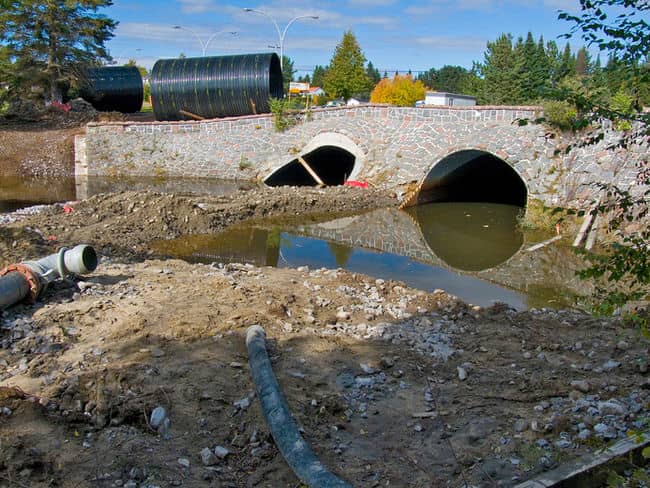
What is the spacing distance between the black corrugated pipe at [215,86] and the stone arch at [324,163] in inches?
146

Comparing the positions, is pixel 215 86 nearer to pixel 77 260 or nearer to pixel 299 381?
pixel 77 260

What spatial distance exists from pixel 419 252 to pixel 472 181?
35.5 feet

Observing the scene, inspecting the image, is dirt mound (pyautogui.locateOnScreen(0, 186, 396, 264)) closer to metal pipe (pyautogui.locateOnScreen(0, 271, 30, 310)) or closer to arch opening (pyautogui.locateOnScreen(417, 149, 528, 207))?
metal pipe (pyautogui.locateOnScreen(0, 271, 30, 310))

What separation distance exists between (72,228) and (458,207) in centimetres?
1262

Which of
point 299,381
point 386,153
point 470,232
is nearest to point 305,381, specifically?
point 299,381

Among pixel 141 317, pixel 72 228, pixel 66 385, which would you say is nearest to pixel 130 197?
pixel 72 228

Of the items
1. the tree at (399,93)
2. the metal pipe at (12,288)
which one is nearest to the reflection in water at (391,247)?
the metal pipe at (12,288)

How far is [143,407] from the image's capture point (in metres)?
5.61

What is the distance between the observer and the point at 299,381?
6.40 meters

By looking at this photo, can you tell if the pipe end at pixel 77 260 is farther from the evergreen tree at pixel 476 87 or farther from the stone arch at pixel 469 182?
the evergreen tree at pixel 476 87

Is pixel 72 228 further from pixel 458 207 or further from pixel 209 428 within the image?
pixel 458 207

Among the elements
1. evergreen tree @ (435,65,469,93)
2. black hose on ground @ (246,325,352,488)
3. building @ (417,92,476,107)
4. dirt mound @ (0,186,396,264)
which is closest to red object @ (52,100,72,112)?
dirt mound @ (0,186,396,264)

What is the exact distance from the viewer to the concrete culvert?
23562 millimetres

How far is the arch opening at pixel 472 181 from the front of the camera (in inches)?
816
